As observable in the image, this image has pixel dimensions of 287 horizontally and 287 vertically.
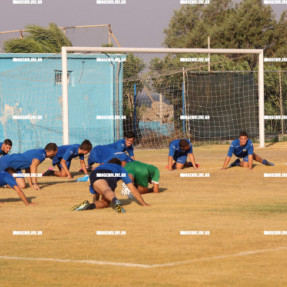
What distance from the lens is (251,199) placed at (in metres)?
13.5

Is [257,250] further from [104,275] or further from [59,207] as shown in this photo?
[59,207]

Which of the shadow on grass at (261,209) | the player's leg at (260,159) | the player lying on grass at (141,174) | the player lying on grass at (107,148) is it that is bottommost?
the shadow on grass at (261,209)

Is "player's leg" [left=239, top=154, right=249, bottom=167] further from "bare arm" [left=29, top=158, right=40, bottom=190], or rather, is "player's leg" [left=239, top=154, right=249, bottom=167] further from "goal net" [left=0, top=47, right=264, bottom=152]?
"goal net" [left=0, top=47, right=264, bottom=152]

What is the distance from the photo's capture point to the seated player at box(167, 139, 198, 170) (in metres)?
18.7

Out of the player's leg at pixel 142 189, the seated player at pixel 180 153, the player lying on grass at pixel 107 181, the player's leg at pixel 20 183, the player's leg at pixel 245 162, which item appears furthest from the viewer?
the player's leg at pixel 245 162

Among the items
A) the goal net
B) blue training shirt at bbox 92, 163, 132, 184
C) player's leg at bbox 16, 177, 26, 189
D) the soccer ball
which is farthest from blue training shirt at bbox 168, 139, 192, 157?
the goal net

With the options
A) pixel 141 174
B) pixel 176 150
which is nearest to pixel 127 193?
pixel 141 174

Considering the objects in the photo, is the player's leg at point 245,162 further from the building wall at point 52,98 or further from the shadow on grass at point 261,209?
the building wall at point 52,98

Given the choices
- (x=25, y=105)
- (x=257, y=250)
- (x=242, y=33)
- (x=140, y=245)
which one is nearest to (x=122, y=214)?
(x=140, y=245)

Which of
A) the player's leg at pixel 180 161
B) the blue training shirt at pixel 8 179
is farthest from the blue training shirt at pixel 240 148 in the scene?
the blue training shirt at pixel 8 179

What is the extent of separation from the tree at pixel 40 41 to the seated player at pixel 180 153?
1539 centimetres

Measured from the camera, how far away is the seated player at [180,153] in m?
18.7

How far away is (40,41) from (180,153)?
16.7 m

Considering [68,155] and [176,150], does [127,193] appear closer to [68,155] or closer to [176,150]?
[68,155]
